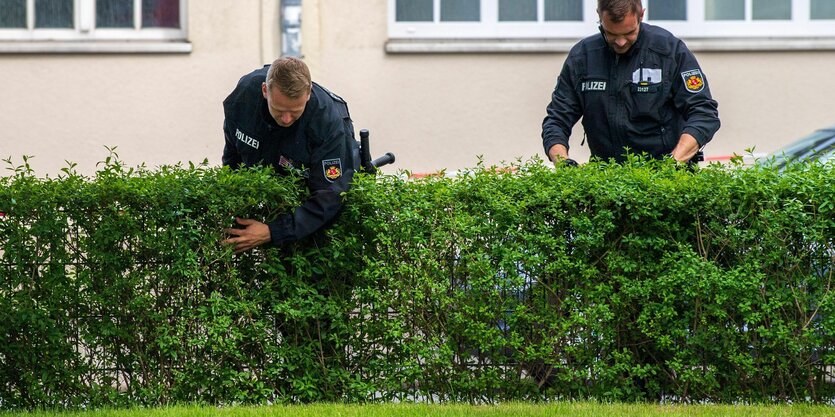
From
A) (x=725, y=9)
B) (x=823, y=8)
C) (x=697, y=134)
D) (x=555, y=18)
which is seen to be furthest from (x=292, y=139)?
(x=823, y=8)

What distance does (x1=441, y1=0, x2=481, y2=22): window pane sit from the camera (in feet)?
43.5

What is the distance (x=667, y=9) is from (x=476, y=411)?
9056 mm

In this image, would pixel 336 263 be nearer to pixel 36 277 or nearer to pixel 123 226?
pixel 123 226

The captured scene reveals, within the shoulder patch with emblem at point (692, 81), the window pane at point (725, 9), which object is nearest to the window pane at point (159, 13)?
the window pane at point (725, 9)

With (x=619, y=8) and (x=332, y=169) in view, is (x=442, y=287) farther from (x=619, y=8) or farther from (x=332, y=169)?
(x=619, y=8)

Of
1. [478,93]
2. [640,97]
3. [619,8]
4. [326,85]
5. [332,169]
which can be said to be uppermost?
[326,85]

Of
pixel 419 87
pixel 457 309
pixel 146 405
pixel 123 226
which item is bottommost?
pixel 146 405

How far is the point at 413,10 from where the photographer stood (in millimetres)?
13258

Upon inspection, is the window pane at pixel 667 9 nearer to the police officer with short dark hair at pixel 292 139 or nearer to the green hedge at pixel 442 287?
the green hedge at pixel 442 287

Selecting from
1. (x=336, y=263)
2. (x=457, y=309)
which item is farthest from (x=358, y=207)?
(x=457, y=309)

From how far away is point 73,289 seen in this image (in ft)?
17.8

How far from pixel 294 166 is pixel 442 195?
71 centimetres

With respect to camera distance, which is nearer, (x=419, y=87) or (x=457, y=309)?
(x=457, y=309)

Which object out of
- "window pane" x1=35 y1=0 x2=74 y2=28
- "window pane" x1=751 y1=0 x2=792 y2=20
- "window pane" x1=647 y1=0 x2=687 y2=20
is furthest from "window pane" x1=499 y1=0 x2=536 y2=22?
"window pane" x1=35 y1=0 x2=74 y2=28
